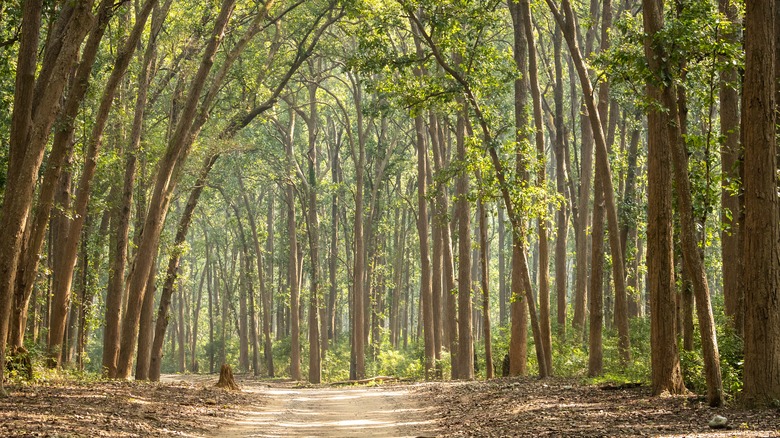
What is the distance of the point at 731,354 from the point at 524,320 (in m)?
8.46

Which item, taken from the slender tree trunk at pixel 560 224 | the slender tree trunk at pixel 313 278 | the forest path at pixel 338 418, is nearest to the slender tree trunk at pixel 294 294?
the slender tree trunk at pixel 313 278

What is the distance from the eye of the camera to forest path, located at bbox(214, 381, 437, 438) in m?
11.4

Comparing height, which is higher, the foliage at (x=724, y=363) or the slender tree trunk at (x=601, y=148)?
the slender tree trunk at (x=601, y=148)

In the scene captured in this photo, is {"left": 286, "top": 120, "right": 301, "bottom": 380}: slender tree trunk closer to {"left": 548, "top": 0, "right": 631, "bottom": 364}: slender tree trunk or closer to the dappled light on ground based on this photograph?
the dappled light on ground

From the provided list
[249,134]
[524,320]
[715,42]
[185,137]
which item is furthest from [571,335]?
[249,134]

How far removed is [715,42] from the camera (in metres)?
11.2

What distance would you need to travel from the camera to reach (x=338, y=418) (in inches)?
546

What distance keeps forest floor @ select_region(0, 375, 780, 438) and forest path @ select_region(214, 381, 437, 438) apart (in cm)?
2

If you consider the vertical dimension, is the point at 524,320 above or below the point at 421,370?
above

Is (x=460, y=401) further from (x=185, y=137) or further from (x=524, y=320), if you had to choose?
(x=185, y=137)

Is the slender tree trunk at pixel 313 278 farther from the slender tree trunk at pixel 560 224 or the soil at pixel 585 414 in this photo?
the soil at pixel 585 414

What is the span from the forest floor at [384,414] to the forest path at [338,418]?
0.02 m

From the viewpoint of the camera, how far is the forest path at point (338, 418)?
37.5 feet

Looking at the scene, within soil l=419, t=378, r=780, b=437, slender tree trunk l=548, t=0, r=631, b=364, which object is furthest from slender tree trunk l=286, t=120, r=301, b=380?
slender tree trunk l=548, t=0, r=631, b=364
